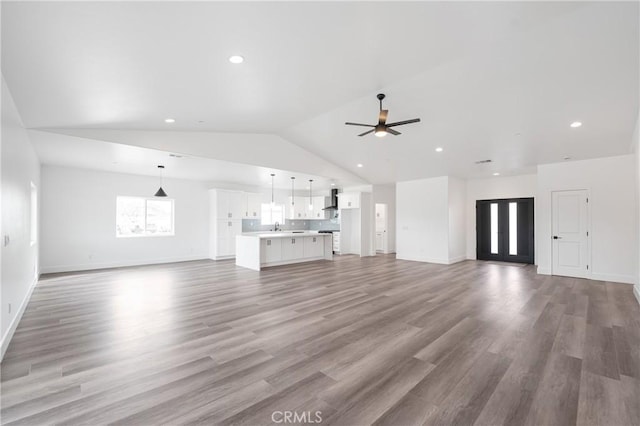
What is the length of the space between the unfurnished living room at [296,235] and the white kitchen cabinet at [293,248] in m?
0.09

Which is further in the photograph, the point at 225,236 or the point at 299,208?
the point at 299,208

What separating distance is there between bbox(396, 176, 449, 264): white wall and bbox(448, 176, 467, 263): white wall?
0.68ft

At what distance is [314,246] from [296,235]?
36.2 inches

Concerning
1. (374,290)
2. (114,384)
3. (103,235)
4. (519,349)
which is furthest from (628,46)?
(103,235)

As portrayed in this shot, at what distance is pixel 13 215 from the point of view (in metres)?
3.43

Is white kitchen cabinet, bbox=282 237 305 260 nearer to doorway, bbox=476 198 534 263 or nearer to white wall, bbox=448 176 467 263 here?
white wall, bbox=448 176 467 263

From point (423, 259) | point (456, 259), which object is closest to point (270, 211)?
point (423, 259)

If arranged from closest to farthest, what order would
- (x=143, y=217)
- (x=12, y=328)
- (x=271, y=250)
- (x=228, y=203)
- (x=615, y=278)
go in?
1. (x=12, y=328)
2. (x=615, y=278)
3. (x=271, y=250)
4. (x=143, y=217)
5. (x=228, y=203)

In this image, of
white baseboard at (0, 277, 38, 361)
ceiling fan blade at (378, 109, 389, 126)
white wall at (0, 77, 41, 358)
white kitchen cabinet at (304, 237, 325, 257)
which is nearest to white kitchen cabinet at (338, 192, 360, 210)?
white kitchen cabinet at (304, 237, 325, 257)

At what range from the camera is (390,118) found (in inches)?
211

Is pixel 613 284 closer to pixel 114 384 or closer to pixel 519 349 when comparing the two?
pixel 519 349

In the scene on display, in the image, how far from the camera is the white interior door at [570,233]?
6535mm
